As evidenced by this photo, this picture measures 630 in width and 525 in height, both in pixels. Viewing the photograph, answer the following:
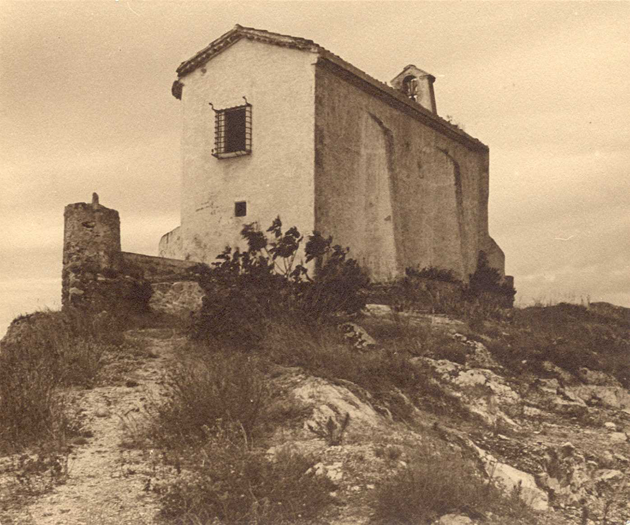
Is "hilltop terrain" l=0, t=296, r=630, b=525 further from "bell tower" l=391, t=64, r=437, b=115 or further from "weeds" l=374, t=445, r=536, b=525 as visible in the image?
"bell tower" l=391, t=64, r=437, b=115

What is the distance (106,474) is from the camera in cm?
592

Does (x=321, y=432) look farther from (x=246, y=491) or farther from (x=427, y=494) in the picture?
(x=427, y=494)

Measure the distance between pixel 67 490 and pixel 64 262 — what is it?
6614mm

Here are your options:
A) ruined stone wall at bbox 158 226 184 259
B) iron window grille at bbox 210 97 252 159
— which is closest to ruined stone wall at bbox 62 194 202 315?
ruined stone wall at bbox 158 226 184 259

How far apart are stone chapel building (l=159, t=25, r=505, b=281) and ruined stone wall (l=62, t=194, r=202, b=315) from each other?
412 cm

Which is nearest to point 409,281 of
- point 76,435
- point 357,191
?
point 357,191

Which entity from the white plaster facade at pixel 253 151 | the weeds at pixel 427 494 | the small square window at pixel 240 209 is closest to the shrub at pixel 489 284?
the white plaster facade at pixel 253 151

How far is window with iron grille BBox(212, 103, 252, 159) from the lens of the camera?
16391mm

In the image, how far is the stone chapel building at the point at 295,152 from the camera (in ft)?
50.3

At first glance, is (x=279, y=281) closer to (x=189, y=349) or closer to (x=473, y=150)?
(x=189, y=349)

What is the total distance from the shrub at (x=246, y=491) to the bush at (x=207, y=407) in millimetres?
517

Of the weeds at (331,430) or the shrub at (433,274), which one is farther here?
the shrub at (433,274)

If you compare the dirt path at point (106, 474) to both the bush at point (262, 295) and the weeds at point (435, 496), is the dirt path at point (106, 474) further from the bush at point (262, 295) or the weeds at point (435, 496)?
the weeds at point (435, 496)

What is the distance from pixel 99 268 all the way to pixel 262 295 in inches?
126
